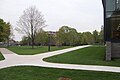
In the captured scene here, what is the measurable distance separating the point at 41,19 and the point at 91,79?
38.6 meters

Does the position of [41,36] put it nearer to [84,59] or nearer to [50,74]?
[84,59]

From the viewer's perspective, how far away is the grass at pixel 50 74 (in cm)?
1097

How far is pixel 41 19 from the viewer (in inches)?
1902

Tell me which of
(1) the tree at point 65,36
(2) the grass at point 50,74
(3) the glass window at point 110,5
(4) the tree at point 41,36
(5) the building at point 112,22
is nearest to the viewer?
(2) the grass at point 50,74

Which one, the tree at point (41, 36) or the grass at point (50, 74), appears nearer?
the grass at point (50, 74)

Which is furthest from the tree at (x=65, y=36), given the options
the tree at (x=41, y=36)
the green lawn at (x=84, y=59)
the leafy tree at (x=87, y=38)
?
the green lawn at (x=84, y=59)

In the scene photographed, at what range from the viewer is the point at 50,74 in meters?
11.9

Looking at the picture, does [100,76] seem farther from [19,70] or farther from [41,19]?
[41,19]

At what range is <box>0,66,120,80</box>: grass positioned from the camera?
432 inches

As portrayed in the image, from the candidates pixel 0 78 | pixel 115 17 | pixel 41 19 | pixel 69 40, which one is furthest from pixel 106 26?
pixel 69 40

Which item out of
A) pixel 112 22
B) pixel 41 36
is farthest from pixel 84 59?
pixel 41 36

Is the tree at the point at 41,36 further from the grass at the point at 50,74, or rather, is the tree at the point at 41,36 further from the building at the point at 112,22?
the grass at the point at 50,74

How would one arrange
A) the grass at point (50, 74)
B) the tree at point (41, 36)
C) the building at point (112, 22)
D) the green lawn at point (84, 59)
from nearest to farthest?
the grass at point (50, 74) → the building at point (112, 22) → the green lawn at point (84, 59) → the tree at point (41, 36)

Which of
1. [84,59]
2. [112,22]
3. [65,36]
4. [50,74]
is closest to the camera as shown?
[50,74]
